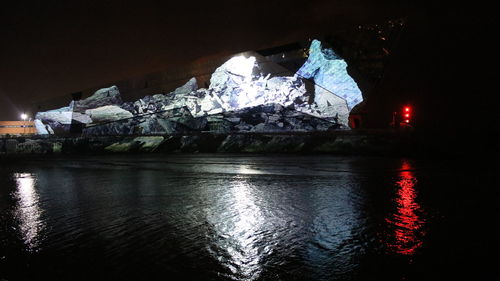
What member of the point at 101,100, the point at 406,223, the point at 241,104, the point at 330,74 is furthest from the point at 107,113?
the point at 406,223

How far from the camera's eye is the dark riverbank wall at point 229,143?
9.77 meters

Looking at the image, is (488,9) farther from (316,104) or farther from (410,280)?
(410,280)

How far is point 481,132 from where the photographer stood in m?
9.76

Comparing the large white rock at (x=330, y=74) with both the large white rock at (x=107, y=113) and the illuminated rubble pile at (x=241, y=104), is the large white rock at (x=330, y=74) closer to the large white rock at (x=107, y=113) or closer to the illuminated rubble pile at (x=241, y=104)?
the illuminated rubble pile at (x=241, y=104)

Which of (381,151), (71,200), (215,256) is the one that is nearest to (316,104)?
(381,151)

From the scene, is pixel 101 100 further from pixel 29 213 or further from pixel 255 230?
pixel 255 230

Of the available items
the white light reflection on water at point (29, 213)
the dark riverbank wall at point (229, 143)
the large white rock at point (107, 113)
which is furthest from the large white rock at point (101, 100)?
the white light reflection on water at point (29, 213)

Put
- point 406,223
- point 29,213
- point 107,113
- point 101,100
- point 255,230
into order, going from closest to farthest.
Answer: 1. point 255,230
2. point 406,223
3. point 29,213
4. point 107,113
5. point 101,100

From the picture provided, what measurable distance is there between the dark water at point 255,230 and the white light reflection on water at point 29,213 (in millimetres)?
12

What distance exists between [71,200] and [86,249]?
2227 millimetres

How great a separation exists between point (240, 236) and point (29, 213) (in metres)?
2.41

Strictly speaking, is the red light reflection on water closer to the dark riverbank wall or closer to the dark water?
the dark water

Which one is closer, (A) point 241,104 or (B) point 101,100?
(A) point 241,104

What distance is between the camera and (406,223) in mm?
3045
